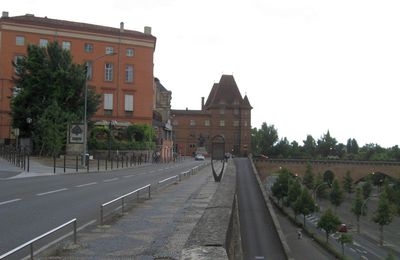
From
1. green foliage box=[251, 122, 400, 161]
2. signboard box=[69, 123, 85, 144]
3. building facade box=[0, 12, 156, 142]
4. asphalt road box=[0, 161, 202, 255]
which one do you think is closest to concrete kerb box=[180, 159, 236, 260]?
asphalt road box=[0, 161, 202, 255]

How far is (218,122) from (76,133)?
103545 mm

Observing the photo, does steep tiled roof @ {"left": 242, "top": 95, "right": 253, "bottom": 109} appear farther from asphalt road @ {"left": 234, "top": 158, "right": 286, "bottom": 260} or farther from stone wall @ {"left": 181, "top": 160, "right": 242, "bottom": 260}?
stone wall @ {"left": 181, "top": 160, "right": 242, "bottom": 260}

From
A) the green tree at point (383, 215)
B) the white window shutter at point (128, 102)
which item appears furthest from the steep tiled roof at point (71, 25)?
the green tree at point (383, 215)

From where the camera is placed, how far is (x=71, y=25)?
71312mm

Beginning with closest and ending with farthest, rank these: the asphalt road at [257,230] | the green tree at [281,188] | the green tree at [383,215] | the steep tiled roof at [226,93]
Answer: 1. the asphalt road at [257,230]
2. the green tree at [383,215]
3. the green tree at [281,188]
4. the steep tiled roof at [226,93]

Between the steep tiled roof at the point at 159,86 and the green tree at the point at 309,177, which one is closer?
the green tree at the point at 309,177

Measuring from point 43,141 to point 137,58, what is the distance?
30.9 metres

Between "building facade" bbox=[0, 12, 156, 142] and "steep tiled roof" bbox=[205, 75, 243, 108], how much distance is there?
66.8 meters

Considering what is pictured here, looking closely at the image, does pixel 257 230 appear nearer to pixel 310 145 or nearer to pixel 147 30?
pixel 147 30

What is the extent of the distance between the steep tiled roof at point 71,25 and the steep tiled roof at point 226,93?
67.8m

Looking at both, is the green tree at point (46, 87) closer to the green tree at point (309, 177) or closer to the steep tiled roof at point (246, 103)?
the green tree at point (309, 177)

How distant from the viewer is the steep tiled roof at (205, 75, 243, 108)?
142 metres

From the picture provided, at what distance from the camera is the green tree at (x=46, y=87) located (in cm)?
5134

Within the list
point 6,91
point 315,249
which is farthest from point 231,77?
point 315,249
